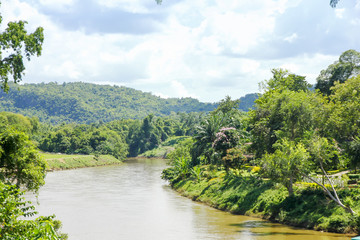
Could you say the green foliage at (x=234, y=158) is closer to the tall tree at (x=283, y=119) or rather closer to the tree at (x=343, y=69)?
the tall tree at (x=283, y=119)

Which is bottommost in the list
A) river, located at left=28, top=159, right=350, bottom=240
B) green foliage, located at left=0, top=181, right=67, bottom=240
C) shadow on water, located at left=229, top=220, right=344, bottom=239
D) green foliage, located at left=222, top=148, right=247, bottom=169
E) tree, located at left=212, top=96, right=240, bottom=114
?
river, located at left=28, top=159, right=350, bottom=240

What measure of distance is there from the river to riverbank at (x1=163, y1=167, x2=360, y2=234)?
39.9 inches

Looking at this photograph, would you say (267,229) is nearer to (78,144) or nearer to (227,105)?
(227,105)

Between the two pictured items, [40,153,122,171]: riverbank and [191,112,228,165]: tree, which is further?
[40,153,122,171]: riverbank

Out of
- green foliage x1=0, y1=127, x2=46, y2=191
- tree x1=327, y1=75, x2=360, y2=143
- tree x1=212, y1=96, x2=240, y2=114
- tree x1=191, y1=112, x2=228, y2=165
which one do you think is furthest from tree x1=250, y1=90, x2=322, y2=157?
tree x1=212, y1=96, x2=240, y2=114

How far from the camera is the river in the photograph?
2841 cm

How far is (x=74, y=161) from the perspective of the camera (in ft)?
335

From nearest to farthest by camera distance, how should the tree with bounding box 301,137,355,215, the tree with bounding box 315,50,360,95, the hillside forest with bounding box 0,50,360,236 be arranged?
the hillside forest with bounding box 0,50,360,236 → the tree with bounding box 301,137,355,215 → the tree with bounding box 315,50,360,95

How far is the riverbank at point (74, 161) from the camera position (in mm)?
94025

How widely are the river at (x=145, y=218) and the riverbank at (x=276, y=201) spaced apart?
1.01 metres

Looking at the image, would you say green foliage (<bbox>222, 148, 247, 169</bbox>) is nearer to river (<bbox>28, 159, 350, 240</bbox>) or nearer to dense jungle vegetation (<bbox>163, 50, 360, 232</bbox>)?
dense jungle vegetation (<bbox>163, 50, 360, 232</bbox>)

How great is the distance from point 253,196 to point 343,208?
34.8 ft

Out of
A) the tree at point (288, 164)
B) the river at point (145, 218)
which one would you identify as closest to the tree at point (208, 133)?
the river at point (145, 218)

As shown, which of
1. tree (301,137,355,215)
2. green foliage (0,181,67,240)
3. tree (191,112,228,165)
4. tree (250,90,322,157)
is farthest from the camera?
tree (191,112,228,165)
